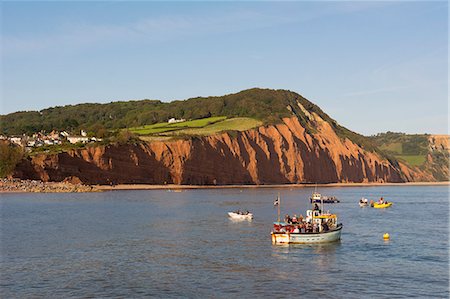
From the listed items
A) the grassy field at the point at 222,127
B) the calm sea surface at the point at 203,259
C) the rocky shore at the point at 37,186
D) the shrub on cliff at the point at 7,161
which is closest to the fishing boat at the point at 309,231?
the calm sea surface at the point at 203,259

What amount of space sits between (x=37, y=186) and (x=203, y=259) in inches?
3443

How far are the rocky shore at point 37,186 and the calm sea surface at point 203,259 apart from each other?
149ft

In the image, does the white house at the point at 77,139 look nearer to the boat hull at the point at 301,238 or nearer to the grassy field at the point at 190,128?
the grassy field at the point at 190,128

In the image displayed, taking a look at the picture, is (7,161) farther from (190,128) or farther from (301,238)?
(301,238)

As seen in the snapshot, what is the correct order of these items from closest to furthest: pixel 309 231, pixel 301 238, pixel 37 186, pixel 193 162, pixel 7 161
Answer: pixel 301 238, pixel 309 231, pixel 37 186, pixel 7 161, pixel 193 162

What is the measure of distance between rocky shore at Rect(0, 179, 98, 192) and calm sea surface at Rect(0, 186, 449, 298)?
1787 inches

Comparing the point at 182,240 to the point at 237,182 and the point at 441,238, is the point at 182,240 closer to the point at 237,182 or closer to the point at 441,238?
the point at 441,238

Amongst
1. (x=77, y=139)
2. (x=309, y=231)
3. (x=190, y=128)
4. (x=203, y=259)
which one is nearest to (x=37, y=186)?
(x=77, y=139)

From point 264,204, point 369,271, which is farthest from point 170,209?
point 369,271

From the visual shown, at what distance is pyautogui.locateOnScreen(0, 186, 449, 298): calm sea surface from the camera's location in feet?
Answer: 114

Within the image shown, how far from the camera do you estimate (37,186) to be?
123 meters

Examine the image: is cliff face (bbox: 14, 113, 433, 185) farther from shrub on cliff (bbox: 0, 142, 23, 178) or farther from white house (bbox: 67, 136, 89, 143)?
white house (bbox: 67, 136, 89, 143)

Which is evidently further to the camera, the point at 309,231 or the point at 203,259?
the point at 309,231

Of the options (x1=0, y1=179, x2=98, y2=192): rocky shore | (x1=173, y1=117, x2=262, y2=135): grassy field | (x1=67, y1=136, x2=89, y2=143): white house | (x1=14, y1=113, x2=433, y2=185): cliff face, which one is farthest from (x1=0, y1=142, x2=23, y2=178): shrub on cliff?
(x1=173, y1=117, x2=262, y2=135): grassy field
